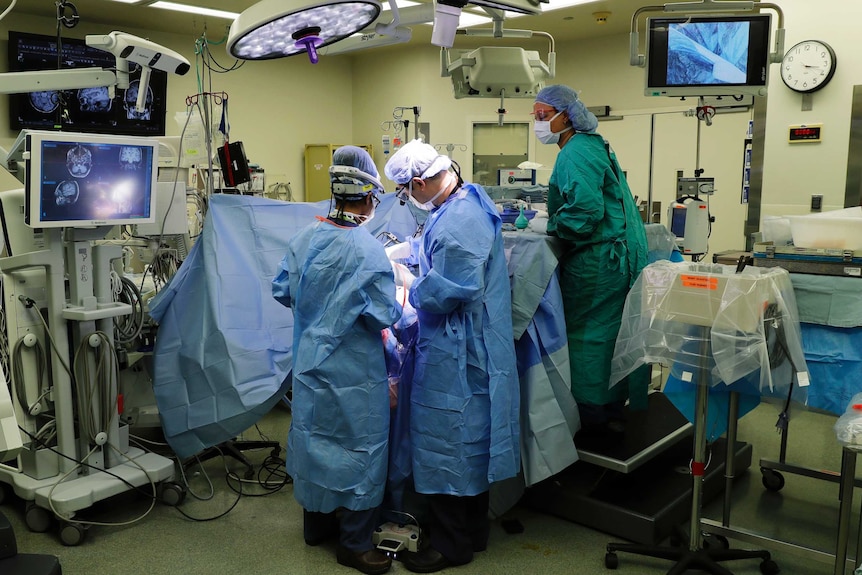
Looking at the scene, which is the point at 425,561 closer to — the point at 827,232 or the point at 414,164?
the point at 414,164

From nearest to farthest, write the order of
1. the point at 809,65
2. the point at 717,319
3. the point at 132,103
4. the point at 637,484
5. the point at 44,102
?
the point at 717,319 < the point at 637,484 < the point at 809,65 < the point at 44,102 < the point at 132,103

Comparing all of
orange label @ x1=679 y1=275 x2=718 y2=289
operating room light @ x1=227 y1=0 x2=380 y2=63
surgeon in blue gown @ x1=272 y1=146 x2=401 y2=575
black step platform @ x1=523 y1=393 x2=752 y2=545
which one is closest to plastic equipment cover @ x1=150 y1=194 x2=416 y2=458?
surgeon in blue gown @ x1=272 y1=146 x2=401 y2=575

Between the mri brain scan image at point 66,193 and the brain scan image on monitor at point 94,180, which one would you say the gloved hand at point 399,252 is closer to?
the brain scan image on monitor at point 94,180

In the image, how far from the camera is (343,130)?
829 centimetres

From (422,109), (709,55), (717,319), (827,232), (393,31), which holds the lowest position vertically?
(717,319)

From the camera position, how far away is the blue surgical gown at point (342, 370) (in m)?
2.37

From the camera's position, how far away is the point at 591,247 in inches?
111

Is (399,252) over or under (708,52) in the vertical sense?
under

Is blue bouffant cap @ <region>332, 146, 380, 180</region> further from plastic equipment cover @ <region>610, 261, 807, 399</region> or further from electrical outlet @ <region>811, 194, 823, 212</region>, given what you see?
electrical outlet @ <region>811, 194, 823, 212</region>

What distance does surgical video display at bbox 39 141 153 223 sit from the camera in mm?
2502

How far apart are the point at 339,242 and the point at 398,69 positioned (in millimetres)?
5722

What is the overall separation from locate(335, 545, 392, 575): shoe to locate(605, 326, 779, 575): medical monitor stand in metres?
0.78

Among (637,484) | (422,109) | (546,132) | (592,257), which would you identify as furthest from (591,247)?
(422,109)

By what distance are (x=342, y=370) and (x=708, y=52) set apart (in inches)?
84.3
